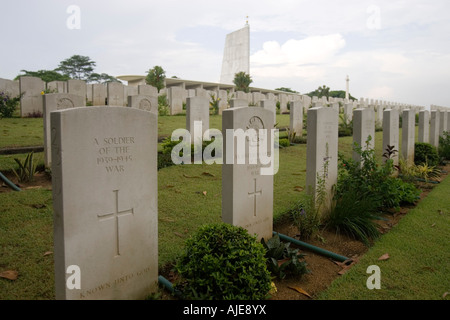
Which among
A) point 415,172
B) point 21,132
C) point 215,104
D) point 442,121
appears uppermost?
point 215,104

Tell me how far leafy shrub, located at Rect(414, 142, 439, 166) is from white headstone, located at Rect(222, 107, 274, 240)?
6.55 metres

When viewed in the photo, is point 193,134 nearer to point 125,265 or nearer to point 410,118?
point 410,118

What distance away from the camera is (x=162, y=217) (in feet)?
14.5

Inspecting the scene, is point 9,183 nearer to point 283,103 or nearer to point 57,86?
point 57,86

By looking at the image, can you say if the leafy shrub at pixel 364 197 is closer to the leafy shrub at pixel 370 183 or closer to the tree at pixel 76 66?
the leafy shrub at pixel 370 183

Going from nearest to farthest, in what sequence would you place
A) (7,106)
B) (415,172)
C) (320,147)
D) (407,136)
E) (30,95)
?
(320,147)
(415,172)
(407,136)
(7,106)
(30,95)

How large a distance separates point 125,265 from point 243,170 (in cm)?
155

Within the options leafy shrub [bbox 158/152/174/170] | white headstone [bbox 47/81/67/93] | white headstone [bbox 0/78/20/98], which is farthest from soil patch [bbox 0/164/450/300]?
white headstone [bbox 47/81/67/93]

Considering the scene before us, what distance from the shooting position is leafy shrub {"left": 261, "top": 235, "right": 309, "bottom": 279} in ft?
10.7

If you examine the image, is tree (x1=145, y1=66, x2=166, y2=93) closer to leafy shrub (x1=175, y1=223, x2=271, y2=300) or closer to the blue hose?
the blue hose

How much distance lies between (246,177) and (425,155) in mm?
7112

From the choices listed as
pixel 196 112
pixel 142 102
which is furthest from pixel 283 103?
pixel 196 112

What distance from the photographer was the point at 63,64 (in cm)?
4644

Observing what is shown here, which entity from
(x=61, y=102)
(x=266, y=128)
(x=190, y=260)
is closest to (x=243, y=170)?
(x=266, y=128)
